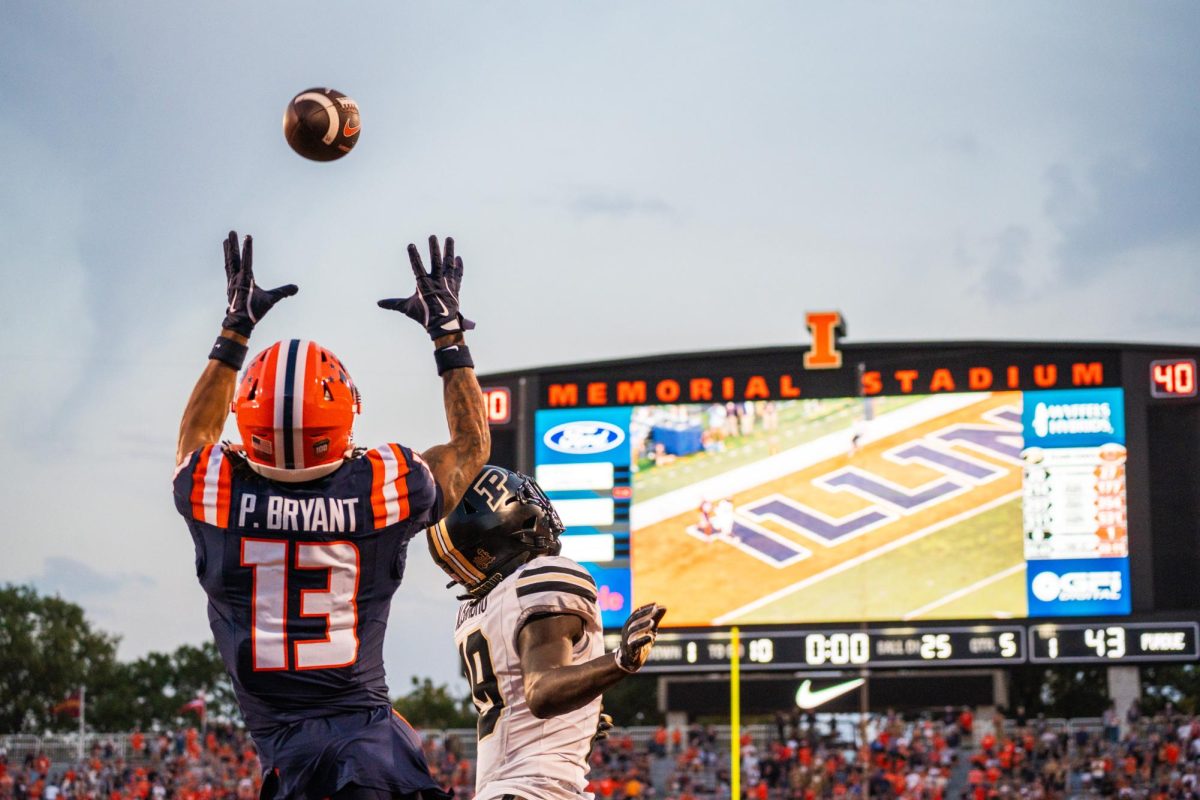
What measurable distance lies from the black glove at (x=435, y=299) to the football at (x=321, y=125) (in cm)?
238

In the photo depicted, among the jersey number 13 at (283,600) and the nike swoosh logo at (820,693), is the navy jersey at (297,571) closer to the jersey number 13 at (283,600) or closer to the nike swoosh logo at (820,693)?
the jersey number 13 at (283,600)

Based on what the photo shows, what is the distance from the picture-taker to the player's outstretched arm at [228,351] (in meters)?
4.52

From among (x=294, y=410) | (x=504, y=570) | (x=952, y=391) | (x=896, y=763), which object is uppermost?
(x=952, y=391)

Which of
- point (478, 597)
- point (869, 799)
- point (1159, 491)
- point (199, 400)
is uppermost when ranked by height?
point (1159, 491)

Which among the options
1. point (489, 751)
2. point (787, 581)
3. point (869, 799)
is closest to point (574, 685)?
point (489, 751)

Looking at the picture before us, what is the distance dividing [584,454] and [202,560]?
1787cm

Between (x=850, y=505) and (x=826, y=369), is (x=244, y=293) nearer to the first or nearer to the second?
(x=850, y=505)

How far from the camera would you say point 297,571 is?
4.16 m

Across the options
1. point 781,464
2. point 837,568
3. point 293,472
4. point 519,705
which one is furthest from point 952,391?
point 293,472

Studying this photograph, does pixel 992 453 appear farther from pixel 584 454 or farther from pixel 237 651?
pixel 237 651

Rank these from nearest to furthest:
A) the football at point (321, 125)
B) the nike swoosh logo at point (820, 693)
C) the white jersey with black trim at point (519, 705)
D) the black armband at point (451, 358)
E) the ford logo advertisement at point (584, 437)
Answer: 1. the black armband at point (451, 358)
2. the white jersey with black trim at point (519, 705)
3. the football at point (321, 125)
4. the ford logo advertisement at point (584, 437)
5. the nike swoosh logo at point (820, 693)

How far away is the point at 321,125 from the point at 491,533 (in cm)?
241

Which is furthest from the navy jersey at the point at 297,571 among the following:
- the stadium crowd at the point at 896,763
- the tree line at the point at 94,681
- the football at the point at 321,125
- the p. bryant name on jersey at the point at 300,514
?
the tree line at the point at 94,681

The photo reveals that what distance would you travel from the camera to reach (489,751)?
5188mm
